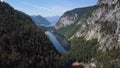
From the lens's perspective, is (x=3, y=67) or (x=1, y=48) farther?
(x=1, y=48)

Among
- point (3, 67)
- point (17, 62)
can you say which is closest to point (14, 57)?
point (17, 62)

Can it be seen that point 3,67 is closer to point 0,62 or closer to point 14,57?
point 0,62

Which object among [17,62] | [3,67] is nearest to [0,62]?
[3,67]

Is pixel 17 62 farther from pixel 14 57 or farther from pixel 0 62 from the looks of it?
pixel 0 62

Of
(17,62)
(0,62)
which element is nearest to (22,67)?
(17,62)

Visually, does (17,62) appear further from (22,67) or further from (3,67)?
(3,67)

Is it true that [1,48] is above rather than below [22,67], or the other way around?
above

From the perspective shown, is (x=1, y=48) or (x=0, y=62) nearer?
(x=0, y=62)
